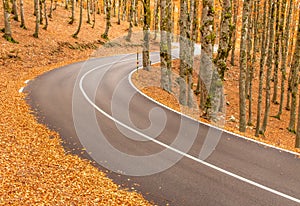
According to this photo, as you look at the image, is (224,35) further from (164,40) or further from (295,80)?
(295,80)

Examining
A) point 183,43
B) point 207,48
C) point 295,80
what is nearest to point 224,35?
point 207,48

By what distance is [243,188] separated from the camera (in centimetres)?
926

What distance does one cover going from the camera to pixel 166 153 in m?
11.5

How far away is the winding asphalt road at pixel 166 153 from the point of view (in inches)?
357

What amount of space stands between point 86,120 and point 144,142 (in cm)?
375

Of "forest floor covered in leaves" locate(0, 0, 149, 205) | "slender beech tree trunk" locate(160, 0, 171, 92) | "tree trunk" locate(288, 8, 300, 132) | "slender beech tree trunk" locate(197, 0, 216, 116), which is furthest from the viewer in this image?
"slender beech tree trunk" locate(160, 0, 171, 92)

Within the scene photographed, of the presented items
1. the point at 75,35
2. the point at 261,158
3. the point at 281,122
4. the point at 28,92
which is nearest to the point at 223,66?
the point at 261,158

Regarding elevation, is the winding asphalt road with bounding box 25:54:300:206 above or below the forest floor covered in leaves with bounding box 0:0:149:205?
below

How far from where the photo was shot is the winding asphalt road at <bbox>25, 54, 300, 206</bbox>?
29.7 feet

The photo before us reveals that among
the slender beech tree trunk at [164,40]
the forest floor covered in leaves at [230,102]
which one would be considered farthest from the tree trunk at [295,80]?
the slender beech tree trunk at [164,40]

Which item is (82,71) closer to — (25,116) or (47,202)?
(25,116)

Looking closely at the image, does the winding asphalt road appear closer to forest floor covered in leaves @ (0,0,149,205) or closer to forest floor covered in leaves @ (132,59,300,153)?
forest floor covered in leaves @ (0,0,149,205)

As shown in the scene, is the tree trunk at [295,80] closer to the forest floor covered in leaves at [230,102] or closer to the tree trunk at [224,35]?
the forest floor covered in leaves at [230,102]

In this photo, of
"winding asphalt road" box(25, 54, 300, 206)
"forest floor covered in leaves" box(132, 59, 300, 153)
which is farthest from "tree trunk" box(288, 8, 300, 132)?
"winding asphalt road" box(25, 54, 300, 206)
